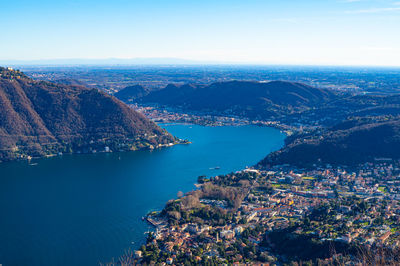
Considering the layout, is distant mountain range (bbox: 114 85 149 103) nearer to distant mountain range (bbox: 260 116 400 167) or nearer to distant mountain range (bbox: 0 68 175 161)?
distant mountain range (bbox: 0 68 175 161)

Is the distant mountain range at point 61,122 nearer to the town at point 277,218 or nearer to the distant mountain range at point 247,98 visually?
the town at point 277,218

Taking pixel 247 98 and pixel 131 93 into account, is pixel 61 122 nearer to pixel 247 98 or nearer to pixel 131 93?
pixel 247 98

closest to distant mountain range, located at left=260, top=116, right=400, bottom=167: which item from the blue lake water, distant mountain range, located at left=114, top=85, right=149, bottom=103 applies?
the blue lake water

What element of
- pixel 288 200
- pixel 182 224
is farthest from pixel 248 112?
pixel 182 224

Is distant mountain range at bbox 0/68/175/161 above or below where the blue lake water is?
above

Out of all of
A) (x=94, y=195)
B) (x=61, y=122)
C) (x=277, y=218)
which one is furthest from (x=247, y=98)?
(x=277, y=218)

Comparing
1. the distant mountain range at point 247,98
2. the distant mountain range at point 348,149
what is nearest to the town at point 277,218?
the distant mountain range at point 348,149
